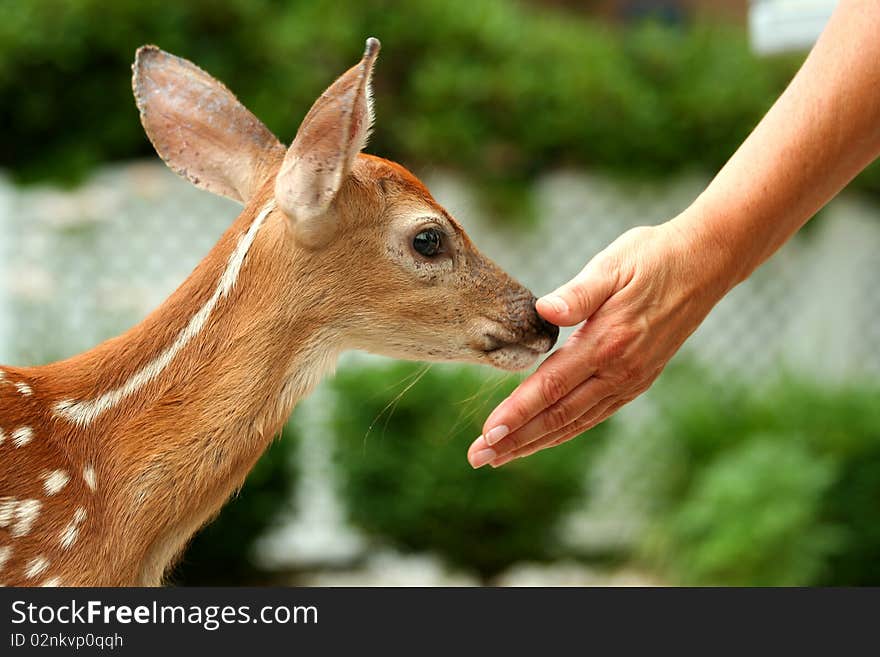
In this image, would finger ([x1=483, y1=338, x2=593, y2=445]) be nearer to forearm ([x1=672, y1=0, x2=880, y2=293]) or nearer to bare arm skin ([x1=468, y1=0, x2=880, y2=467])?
bare arm skin ([x1=468, y1=0, x2=880, y2=467])

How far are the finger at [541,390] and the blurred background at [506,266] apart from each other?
328 cm

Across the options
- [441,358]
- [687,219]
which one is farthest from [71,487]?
[687,219]

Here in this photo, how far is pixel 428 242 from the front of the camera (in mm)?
2465

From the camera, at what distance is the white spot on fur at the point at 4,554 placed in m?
2.14

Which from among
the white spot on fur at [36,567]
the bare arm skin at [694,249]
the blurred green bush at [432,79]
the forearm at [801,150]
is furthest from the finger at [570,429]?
the blurred green bush at [432,79]

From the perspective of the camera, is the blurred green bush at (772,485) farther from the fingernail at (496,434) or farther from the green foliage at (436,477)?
the fingernail at (496,434)

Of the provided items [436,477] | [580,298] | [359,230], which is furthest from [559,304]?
[436,477]

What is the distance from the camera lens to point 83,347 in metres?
6.36

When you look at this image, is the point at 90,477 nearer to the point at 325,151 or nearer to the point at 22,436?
the point at 22,436

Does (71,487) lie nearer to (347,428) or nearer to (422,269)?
(422,269)

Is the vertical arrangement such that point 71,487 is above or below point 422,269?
below

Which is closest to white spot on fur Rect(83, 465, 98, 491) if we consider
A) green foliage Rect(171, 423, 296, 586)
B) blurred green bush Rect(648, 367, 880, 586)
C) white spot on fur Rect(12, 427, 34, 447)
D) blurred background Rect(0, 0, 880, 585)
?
white spot on fur Rect(12, 427, 34, 447)

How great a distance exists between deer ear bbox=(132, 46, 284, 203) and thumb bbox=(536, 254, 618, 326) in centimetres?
69

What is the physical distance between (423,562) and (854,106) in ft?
15.5
